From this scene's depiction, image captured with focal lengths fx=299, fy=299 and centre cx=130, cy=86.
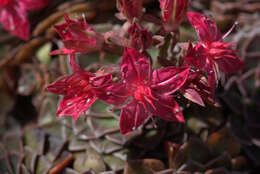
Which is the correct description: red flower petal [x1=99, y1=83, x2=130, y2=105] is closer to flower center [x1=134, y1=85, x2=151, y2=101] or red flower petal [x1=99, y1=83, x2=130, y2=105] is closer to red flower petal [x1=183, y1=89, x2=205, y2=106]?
flower center [x1=134, y1=85, x2=151, y2=101]

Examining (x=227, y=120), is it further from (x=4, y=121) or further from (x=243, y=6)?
(x=4, y=121)

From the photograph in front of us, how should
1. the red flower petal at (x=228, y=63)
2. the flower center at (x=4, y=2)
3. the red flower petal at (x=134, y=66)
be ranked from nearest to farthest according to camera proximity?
the red flower petal at (x=134, y=66)
the red flower petal at (x=228, y=63)
the flower center at (x=4, y=2)

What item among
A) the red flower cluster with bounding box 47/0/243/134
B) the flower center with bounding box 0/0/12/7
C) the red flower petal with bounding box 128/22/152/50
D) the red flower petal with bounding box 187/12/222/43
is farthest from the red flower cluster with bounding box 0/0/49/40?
the red flower petal with bounding box 187/12/222/43

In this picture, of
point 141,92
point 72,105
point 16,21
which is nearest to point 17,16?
point 16,21

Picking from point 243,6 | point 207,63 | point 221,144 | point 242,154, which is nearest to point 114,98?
point 207,63

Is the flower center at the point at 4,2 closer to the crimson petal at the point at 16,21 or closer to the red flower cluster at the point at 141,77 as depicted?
the crimson petal at the point at 16,21

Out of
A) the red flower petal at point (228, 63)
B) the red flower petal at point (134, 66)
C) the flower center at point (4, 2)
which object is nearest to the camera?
the red flower petal at point (134, 66)

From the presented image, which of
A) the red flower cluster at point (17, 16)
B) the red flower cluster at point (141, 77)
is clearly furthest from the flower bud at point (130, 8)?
the red flower cluster at point (17, 16)

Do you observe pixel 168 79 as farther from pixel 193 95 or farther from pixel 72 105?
pixel 72 105
